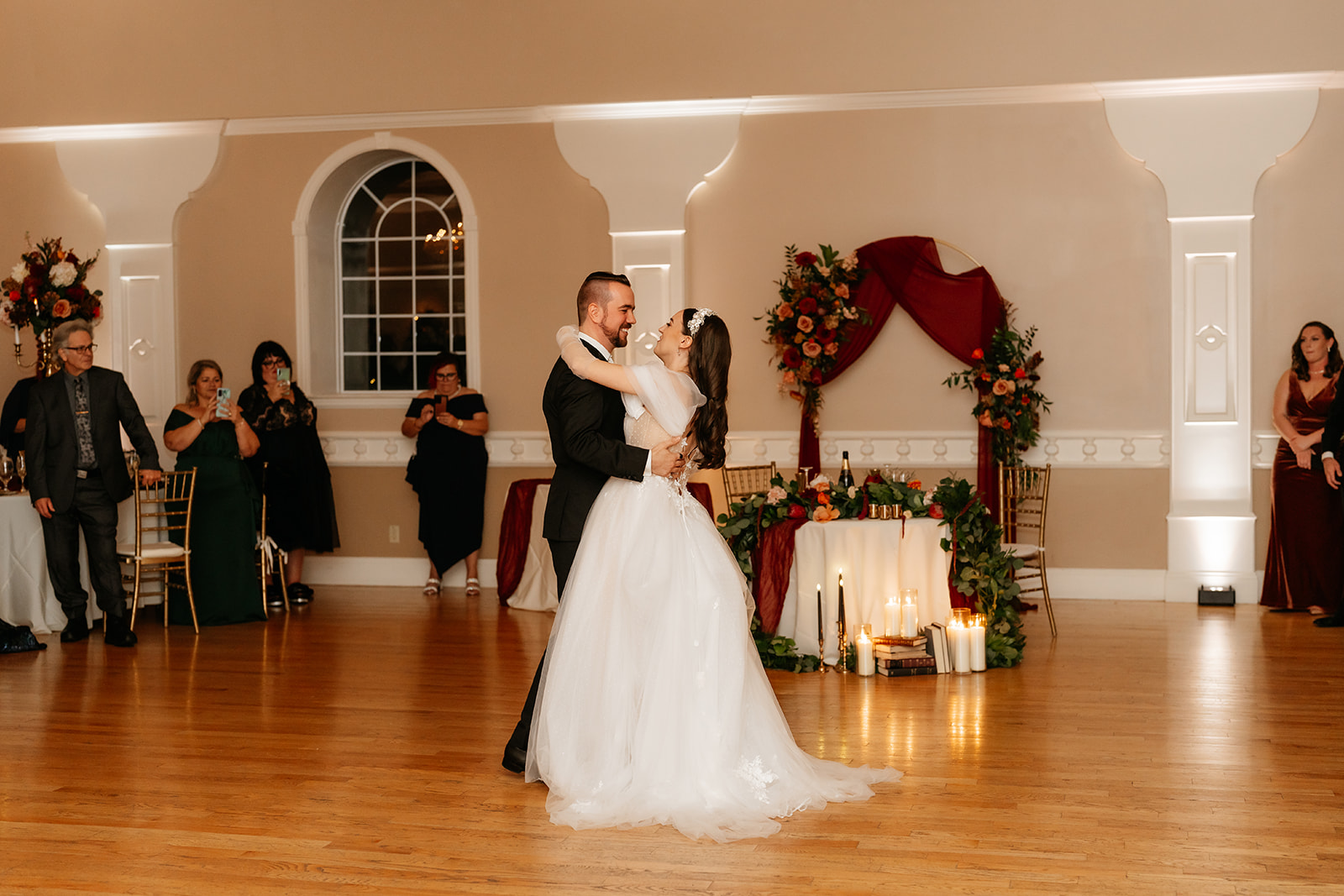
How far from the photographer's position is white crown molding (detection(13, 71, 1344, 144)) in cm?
793

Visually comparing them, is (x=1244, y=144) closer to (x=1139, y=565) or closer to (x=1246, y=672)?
(x=1139, y=565)

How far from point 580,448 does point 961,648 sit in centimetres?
277

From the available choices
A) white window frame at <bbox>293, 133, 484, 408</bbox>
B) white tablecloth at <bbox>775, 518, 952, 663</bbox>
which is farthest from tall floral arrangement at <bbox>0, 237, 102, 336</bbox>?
white tablecloth at <bbox>775, 518, 952, 663</bbox>

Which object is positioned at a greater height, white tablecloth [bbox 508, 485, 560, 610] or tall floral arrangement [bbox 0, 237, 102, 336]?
tall floral arrangement [bbox 0, 237, 102, 336]

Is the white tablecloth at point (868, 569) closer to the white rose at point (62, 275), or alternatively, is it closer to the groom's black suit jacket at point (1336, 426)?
the groom's black suit jacket at point (1336, 426)

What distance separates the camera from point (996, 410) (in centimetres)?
809

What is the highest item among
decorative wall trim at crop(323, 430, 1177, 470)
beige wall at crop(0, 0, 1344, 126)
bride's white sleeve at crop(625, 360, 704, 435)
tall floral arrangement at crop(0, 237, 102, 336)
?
beige wall at crop(0, 0, 1344, 126)

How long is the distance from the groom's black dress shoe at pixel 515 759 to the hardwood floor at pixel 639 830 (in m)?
0.04

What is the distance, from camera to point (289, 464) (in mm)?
8438

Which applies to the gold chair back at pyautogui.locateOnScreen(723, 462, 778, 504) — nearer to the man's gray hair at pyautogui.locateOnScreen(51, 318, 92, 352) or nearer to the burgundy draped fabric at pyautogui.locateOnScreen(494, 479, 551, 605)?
the burgundy draped fabric at pyautogui.locateOnScreen(494, 479, 551, 605)

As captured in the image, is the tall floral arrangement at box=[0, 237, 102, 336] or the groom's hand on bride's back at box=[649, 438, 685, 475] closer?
the groom's hand on bride's back at box=[649, 438, 685, 475]

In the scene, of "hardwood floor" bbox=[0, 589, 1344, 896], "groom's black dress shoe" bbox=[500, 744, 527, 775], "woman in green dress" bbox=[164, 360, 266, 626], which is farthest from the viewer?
"woman in green dress" bbox=[164, 360, 266, 626]

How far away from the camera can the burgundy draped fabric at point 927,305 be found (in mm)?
8211

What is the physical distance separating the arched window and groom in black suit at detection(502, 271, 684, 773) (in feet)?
17.6
